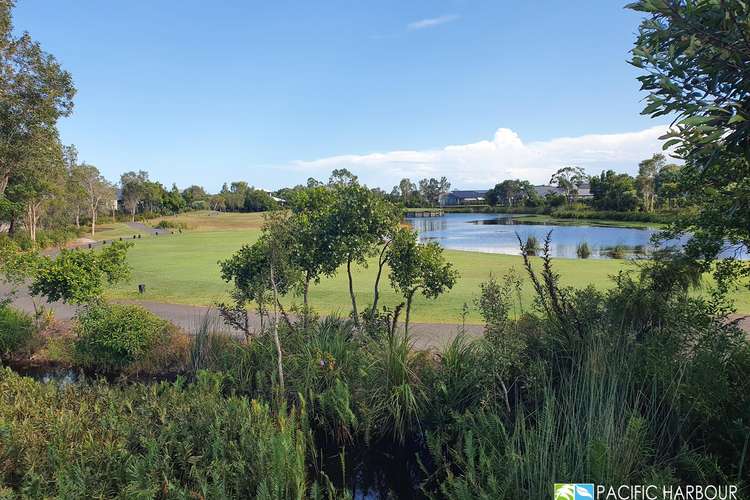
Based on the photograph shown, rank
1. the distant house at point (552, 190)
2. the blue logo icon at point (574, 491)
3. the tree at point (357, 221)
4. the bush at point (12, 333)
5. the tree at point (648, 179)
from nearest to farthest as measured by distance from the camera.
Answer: the blue logo icon at point (574, 491) < the tree at point (357, 221) < the bush at point (12, 333) < the tree at point (648, 179) < the distant house at point (552, 190)

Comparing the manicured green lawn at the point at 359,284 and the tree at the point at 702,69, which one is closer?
the tree at the point at 702,69

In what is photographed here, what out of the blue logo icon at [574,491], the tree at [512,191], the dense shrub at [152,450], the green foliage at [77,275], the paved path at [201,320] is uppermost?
the tree at [512,191]

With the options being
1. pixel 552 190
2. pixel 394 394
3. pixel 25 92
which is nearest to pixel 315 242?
pixel 394 394

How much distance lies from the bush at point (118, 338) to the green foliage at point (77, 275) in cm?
53

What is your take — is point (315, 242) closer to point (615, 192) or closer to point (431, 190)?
point (615, 192)

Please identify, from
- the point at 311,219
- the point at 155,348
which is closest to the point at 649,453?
the point at 311,219

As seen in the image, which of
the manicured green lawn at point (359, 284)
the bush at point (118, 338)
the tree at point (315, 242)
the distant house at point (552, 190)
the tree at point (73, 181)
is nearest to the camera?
the tree at point (315, 242)

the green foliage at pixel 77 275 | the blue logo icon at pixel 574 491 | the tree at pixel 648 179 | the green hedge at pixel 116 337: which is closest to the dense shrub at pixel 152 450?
the blue logo icon at pixel 574 491

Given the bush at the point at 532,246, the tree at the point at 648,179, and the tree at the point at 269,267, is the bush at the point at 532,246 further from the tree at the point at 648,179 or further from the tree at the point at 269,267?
the tree at the point at 648,179

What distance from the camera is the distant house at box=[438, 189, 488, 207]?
528ft

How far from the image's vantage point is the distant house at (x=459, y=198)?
160788 millimetres

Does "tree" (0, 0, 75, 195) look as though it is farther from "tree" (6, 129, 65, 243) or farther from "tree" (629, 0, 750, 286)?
"tree" (629, 0, 750, 286)

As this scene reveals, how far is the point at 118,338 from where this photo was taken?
7844 mm

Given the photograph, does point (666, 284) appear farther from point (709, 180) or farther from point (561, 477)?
point (561, 477)
